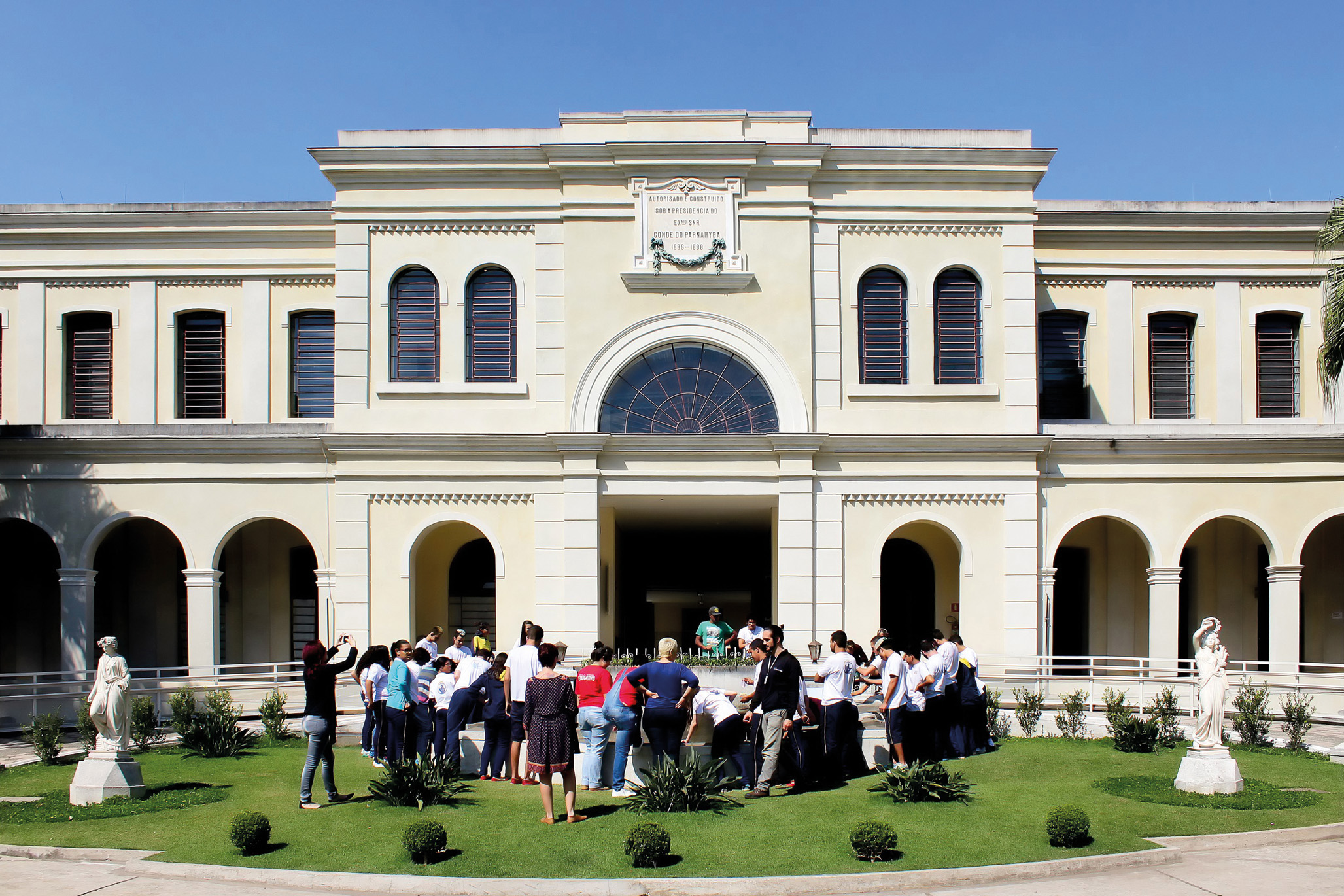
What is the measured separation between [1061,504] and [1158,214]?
705cm

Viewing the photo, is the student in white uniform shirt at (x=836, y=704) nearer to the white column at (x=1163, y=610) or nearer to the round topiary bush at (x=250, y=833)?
the round topiary bush at (x=250, y=833)

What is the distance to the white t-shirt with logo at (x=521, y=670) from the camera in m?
14.1

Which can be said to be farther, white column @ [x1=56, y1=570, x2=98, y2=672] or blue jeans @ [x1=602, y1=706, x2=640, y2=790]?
white column @ [x1=56, y1=570, x2=98, y2=672]

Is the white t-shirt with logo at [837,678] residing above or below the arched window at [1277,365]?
below

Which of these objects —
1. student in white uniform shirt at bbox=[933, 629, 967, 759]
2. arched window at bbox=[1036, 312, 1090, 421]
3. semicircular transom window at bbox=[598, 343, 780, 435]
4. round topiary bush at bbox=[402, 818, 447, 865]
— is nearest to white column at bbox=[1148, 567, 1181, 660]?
arched window at bbox=[1036, 312, 1090, 421]

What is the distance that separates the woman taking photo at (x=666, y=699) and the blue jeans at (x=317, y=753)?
3.49 m

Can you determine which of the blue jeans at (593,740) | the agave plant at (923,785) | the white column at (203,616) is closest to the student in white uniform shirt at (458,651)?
the blue jeans at (593,740)

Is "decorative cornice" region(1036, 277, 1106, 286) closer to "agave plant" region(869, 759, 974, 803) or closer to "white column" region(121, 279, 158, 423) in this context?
"agave plant" region(869, 759, 974, 803)

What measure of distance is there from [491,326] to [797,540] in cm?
773

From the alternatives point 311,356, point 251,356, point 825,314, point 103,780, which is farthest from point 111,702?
point 825,314

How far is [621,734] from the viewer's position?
13.4 metres

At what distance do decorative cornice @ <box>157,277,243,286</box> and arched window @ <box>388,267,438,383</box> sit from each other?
459cm

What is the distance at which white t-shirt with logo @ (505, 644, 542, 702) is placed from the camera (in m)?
14.1

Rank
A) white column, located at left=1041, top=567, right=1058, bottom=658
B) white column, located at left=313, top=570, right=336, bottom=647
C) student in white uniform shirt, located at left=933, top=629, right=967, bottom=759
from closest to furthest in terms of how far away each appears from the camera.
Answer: student in white uniform shirt, located at left=933, top=629, right=967, bottom=759
white column, located at left=313, top=570, right=336, bottom=647
white column, located at left=1041, top=567, right=1058, bottom=658
